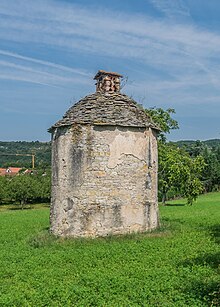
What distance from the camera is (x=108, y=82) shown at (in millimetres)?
19656

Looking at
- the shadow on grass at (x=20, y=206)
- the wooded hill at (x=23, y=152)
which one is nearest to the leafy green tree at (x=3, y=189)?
the shadow on grass at (x=20, y=206)

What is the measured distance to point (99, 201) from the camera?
17125mm

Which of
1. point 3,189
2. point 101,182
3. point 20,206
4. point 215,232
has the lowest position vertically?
point 20,206

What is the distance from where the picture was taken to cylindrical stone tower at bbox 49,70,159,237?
17.1m

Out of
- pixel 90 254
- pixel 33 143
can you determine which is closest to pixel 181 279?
pixel 90 254

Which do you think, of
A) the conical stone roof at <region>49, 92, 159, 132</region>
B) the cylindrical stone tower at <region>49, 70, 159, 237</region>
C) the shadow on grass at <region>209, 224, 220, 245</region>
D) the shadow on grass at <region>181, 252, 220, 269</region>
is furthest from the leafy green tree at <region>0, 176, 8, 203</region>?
the shadow on grass at <region>181, 252, 220, 269</region>

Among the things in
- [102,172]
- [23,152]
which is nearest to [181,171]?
[102,172]

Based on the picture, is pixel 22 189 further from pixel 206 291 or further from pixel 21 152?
pixel 21 152

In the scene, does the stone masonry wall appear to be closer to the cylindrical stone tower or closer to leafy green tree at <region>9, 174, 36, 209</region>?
the cylindrical stone tower

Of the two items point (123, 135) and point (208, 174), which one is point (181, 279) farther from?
point (208, 174)

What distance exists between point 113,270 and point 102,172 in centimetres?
645

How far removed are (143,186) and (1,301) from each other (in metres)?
10.3

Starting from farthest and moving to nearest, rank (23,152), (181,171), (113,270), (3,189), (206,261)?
(23,152) → (3,189) → (181,171) → (206,261) → (113,270)

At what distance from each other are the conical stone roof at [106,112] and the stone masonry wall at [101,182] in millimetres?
298
